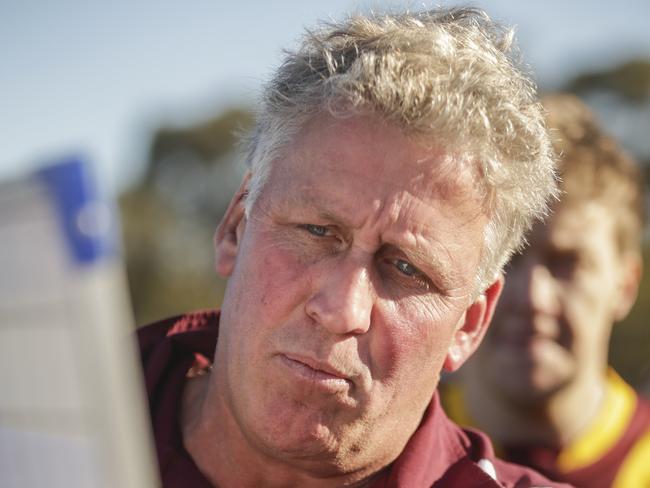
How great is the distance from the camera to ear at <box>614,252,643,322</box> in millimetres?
4020

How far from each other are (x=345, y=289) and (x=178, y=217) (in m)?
19.4

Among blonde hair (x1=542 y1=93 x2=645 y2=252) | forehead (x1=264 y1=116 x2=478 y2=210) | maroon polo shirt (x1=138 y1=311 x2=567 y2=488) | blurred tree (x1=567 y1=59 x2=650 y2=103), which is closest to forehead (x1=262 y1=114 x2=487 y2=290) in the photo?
forehead (x1=264 y1=116 x2=478 y2=210)

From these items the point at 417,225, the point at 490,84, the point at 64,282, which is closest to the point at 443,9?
the point at 490,84

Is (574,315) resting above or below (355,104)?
below

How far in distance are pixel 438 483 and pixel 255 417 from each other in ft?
1.56

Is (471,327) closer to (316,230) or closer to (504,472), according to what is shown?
(504,472)

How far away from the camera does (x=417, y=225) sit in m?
1.94

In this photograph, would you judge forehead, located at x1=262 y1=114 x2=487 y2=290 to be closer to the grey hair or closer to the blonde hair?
the grey hair

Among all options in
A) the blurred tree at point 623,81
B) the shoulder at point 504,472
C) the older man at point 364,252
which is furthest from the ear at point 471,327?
the blurred tree at point 623,81

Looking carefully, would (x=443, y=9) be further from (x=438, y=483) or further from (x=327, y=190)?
(x=438, y=483)

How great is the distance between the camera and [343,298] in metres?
1.85

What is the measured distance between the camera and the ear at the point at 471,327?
2.22 m

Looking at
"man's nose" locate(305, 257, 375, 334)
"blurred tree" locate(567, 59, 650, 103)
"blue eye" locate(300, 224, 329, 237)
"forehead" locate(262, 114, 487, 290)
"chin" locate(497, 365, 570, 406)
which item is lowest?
"blurred tree" locate(567, 59, 650, 103)

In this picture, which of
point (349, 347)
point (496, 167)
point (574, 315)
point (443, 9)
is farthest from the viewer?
point (574, 315)
